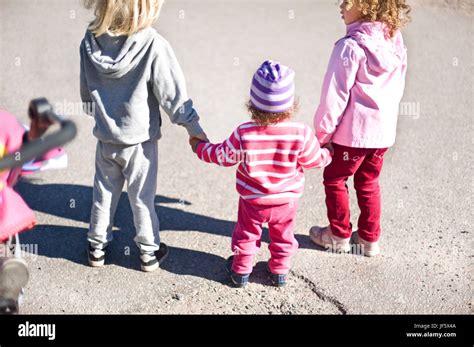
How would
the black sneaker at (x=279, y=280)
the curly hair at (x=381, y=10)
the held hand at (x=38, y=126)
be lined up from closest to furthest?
the held hand at (x=38, y=126), the curly hair at (x=381, y=10), the black sneaker at (x=279, y=280)

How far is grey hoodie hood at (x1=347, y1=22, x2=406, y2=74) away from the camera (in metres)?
3.79

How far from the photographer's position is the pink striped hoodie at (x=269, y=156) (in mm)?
3658

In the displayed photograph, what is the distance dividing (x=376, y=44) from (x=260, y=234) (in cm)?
124

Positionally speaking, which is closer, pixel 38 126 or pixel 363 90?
pixel 38 126

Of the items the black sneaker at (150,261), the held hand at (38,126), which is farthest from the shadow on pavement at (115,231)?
the held hand at (38,126)

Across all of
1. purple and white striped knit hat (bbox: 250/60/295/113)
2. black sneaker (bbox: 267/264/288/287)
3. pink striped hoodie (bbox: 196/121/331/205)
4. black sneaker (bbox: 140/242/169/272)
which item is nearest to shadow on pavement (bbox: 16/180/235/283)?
black sneaker (bbox: 140/242/169/272)

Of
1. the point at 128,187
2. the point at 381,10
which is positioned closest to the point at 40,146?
the point at 128,187

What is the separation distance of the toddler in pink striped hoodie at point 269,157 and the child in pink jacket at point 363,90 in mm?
194

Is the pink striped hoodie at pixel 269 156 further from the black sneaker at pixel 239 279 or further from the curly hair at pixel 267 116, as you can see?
the black sneaker at pixel 239 279

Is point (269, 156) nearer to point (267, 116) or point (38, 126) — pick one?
point (267, 116)

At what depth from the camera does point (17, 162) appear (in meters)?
2.86
